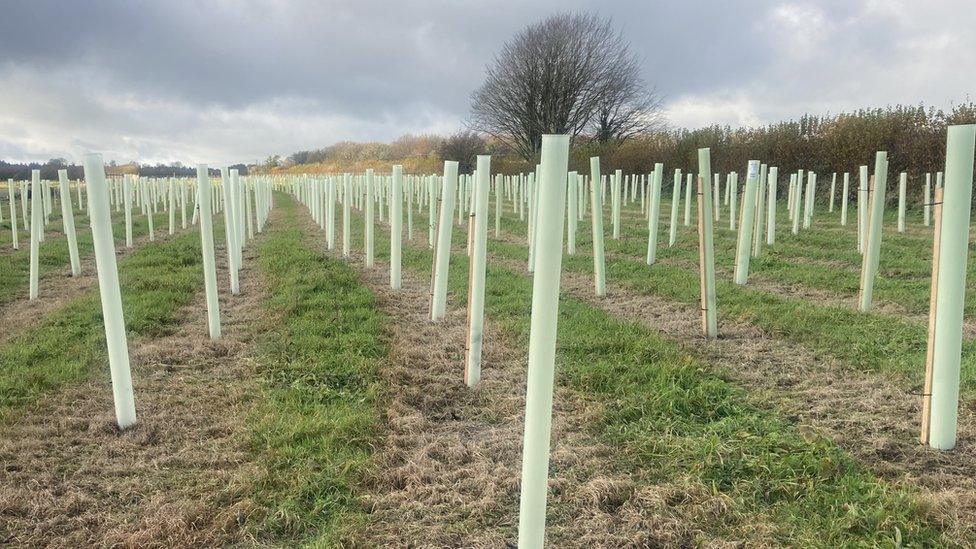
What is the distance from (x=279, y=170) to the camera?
250 ft

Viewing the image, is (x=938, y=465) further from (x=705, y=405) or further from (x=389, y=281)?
(x=389, y=281)

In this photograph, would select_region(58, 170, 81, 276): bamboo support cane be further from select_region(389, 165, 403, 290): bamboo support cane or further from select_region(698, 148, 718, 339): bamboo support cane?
select_region(698, 148, 718, 339): bamboo support cane

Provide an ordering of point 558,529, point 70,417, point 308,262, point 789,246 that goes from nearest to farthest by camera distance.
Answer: point 558,529 → point 70,417 → point 308,262 → point 789,246

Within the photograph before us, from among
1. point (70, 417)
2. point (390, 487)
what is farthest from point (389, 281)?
point (390, 487)

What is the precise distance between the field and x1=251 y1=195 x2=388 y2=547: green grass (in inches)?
0.7

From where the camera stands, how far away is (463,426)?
12.3 ft

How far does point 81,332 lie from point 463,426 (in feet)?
13.7

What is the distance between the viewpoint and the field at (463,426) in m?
2.67

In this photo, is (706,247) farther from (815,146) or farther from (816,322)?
(815,146)

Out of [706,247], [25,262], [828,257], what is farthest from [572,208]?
[25,262]

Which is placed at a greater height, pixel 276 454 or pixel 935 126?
pixel 935 126

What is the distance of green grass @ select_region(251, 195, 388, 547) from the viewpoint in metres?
2.75

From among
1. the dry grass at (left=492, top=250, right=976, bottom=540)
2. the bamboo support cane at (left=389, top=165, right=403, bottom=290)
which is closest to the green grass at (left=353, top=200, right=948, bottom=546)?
the dry grass at (left=492, top=250, right=976, bottom=540)

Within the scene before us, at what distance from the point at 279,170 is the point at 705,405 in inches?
3065
